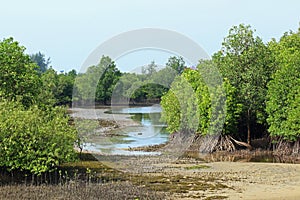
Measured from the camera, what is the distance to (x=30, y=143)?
52.9ft

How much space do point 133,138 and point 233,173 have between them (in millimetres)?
16402

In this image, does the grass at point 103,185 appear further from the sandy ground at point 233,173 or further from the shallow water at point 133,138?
the shallow water at point 133,138

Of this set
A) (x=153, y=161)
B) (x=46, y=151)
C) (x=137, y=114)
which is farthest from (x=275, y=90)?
(x=137, y=114)

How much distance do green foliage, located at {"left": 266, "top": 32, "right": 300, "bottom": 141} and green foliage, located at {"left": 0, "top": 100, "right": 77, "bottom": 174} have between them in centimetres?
1177

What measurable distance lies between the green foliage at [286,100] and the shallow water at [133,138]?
661 centimetres

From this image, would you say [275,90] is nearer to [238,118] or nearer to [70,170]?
[238,118]

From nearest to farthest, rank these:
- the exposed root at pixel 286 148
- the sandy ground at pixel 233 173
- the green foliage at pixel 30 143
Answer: the sandy ground at pixel 233 173 → the green foliage at pixel 30 143 → the exposed root at pixel 286 148

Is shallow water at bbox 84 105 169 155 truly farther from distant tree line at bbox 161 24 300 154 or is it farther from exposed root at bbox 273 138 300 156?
exposed root at bbox 273 138 300 156

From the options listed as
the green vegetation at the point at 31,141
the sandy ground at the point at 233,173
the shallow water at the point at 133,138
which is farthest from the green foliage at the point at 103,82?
the green vegetation at the point at 31,141

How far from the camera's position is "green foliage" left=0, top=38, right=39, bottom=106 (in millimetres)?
20984

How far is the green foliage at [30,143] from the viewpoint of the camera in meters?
16.0

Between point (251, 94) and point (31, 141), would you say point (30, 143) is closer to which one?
point (31, 141)

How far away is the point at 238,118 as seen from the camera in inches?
1097

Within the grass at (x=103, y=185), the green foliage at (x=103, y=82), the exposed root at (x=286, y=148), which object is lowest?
the grass at (x=103, y=185)
